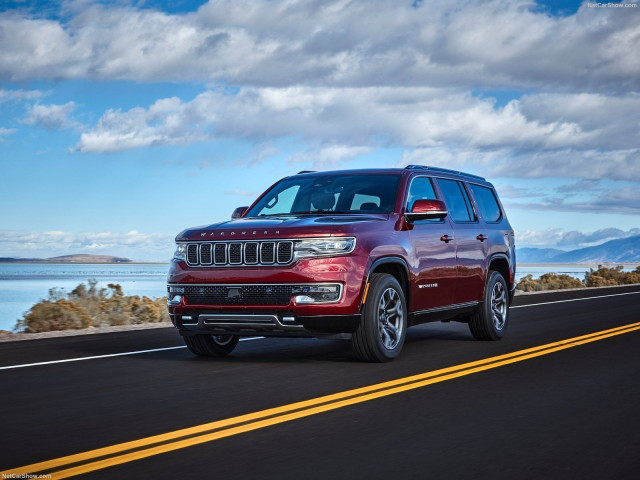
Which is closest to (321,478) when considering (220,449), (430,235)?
(220,449)

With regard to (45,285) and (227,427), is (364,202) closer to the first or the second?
(227,427)

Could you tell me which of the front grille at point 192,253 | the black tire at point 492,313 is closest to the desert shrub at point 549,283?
the black tire at point 492,313

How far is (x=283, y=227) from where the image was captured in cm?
890

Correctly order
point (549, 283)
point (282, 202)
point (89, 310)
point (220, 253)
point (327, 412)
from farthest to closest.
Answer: point (549, 283) < point (89, 310) < point (282, 202) < point (220, 253) < point (327, 412)

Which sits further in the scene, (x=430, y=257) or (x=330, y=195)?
(x=330, y=195)

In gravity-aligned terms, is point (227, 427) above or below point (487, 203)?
below

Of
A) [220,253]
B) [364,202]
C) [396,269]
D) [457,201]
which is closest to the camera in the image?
[220,253]

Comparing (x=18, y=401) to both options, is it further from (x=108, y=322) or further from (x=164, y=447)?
(x=108, y=322)

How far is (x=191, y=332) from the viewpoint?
30.7 ft

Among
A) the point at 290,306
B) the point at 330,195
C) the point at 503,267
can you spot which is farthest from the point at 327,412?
the point at 503,267

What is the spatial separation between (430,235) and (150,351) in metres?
3.63

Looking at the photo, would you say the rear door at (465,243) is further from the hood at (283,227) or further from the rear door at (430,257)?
the hood at (283,227)

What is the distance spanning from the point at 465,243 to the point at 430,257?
1.09m

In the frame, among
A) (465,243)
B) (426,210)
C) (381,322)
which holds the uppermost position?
(426,210)
